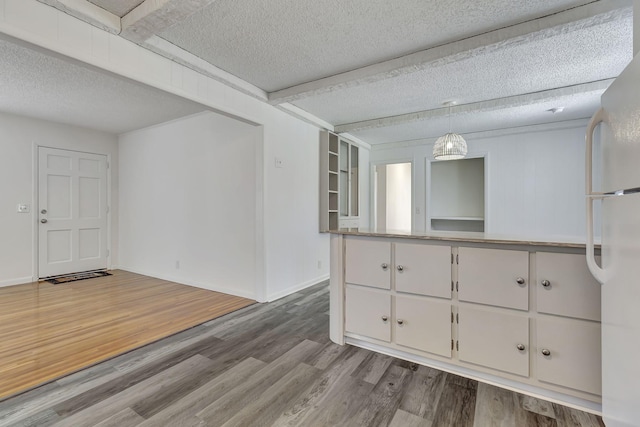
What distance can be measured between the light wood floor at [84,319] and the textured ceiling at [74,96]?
2.12 m

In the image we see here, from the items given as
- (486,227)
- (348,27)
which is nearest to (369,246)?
(348,27)

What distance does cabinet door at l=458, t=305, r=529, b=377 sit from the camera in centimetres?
173

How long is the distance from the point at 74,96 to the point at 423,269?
427 centimetres

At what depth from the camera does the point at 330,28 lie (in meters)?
2.21

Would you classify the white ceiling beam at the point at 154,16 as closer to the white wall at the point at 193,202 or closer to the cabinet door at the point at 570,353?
the white wall at the point at 193,202

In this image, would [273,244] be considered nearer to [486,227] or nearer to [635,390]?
[635,390]

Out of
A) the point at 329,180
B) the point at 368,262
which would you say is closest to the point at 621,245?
the point at 368,262

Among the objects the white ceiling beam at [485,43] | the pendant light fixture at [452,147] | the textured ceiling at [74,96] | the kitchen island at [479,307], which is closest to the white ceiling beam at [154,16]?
the textured ceiling at [74,96]

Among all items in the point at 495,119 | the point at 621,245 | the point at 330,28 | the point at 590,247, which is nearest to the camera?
the point at 621,245

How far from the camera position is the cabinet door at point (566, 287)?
5.10 ft

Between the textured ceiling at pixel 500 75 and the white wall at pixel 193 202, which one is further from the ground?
the textured ceiling at pixel 500 75

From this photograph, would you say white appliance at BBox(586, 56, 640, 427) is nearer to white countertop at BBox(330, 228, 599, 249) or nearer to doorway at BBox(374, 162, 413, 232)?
white countertop at BBox(330, 228, 599, 249)

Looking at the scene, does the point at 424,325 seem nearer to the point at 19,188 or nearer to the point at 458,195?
the point at 458,195

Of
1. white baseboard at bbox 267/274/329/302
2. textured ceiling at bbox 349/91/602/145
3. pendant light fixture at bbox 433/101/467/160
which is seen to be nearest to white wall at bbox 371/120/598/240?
textured ceiling at bbox 349/91/602/145
